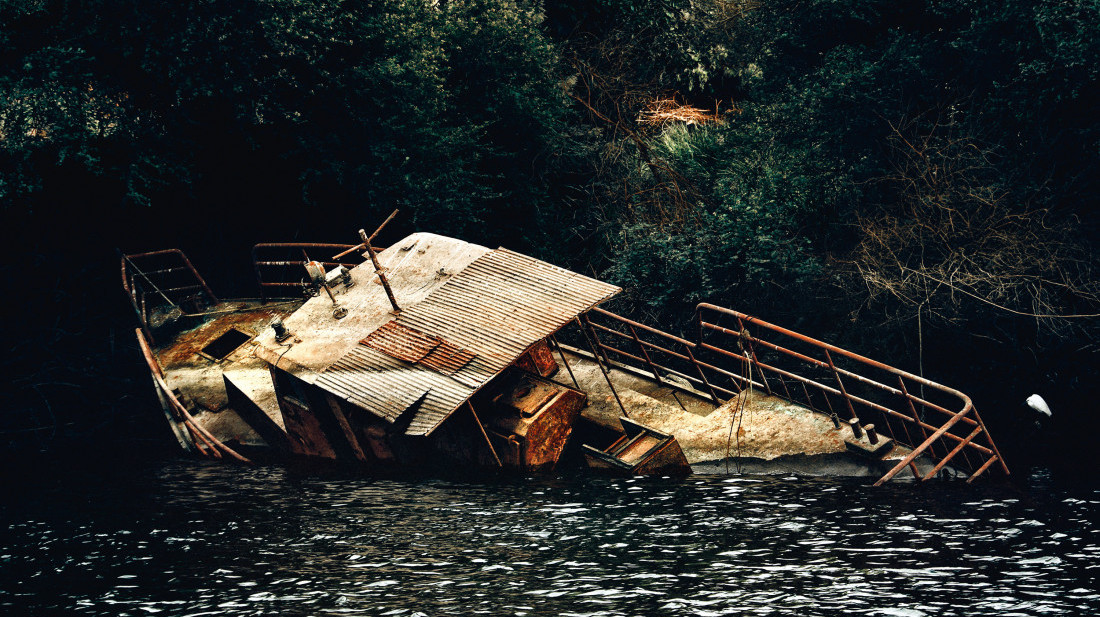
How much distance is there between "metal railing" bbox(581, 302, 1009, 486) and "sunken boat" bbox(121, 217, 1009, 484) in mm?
102

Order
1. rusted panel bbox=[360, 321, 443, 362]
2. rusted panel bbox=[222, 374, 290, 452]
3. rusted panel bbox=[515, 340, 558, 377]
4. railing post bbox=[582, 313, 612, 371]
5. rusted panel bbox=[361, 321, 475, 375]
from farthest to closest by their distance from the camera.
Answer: rusted panel bbox=[222, 374, 290, 452]
railing post bbox=[582, 313, 612, 371]
rusted panel bbox=[515, 340, 558, 377]
rusted panel bbox=[360, 321, 443, 362]
rusted panel bbox=[361, 321, 475, 375]

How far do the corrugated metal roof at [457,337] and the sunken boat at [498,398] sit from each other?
27mm

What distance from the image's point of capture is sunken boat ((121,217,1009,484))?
1416 centimetres

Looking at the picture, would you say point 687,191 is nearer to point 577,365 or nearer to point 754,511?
point 577,365

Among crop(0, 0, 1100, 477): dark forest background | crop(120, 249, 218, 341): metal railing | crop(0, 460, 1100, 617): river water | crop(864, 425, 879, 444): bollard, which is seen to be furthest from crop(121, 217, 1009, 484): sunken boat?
crop(120, 249, 218, 341): metal railing

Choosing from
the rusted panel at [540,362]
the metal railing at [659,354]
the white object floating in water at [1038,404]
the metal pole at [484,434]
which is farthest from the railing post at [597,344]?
the white object floating in water at [1038,404]

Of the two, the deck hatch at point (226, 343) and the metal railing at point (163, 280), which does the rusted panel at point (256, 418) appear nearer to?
the deck hatch at point (226, 343)

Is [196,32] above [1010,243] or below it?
above

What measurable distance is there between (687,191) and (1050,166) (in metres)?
8.53

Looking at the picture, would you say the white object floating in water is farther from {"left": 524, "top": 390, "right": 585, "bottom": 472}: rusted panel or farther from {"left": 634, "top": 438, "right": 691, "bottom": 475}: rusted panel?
{"left": 524, "top": 390, "right": 585, "bottom": 472}: rusted panel

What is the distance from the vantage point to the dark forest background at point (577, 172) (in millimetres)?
17766

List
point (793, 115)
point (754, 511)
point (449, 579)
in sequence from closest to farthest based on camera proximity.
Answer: point (449, 579) < point (754, 511) < point (793, 115)

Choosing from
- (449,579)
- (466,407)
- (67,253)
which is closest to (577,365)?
(466,407)

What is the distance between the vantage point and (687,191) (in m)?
24.2
